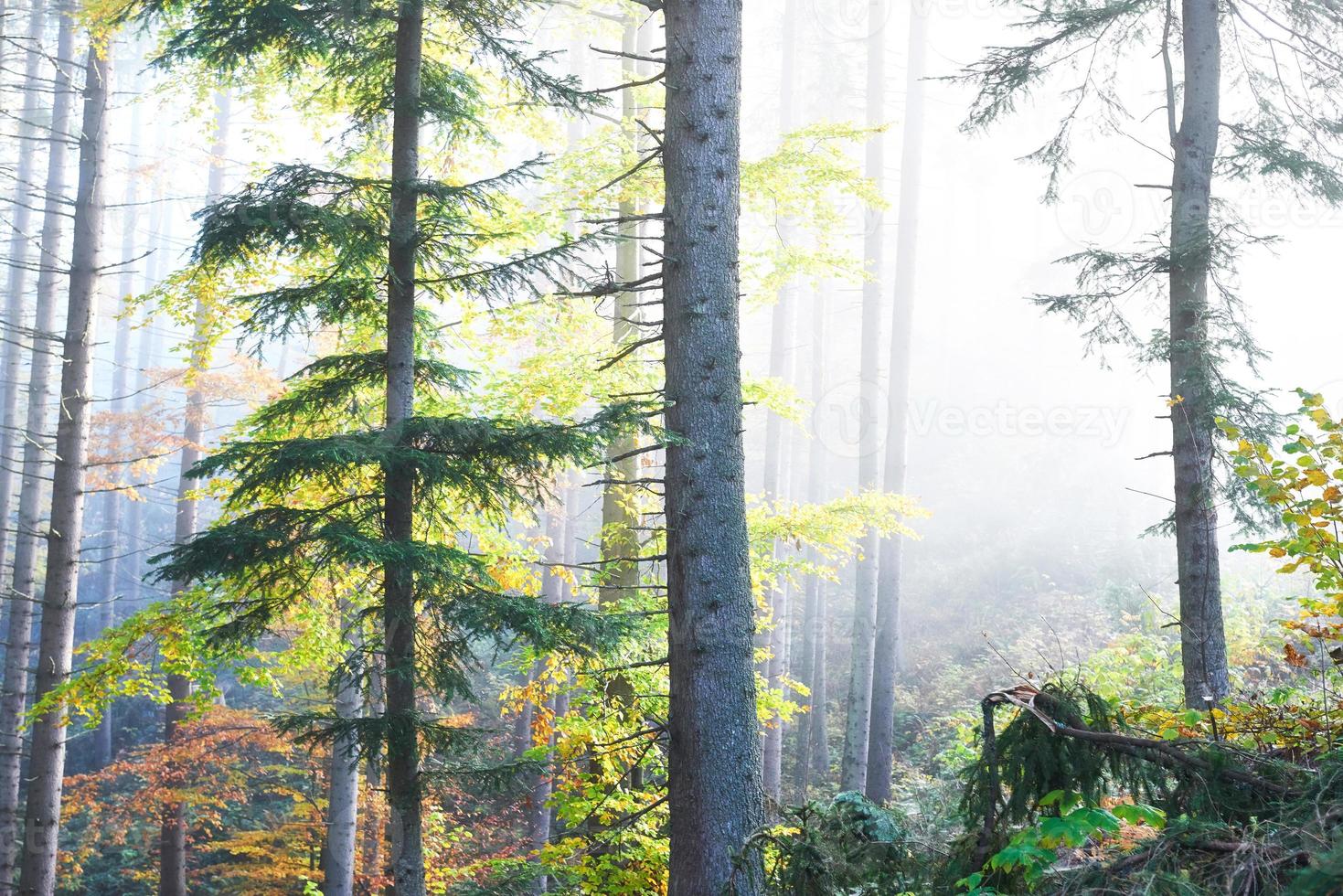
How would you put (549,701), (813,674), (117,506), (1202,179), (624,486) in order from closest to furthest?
(1202,179) < (624,486) < (549,701) < (813,674) < (117,506)

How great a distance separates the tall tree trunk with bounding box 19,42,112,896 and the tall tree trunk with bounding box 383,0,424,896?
467cm

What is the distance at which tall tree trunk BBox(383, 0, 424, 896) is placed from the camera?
15.7 ft

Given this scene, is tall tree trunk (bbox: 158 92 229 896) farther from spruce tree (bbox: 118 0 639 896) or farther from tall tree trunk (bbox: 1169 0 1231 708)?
tall tree trunk (bbox: 1169 0 1231 708)

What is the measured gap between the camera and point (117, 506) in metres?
22.8

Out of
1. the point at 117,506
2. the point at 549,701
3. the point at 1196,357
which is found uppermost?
the point at 1196,357

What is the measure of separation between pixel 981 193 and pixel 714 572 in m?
30.5

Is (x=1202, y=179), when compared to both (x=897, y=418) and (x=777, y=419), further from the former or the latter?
(x=777, y=419)

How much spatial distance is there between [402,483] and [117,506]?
72.5ft

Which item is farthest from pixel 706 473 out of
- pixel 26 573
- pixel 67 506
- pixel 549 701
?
pixel 549 701

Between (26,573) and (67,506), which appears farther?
(26,573)

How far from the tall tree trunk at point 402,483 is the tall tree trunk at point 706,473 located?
5.19 feet

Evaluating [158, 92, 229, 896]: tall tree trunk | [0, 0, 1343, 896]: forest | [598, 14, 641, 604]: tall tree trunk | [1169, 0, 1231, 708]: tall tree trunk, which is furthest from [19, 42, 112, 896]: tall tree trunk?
[1169, 0, 1231, 708]: tall tree trunk

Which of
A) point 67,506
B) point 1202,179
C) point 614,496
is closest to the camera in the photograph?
point 1202,179

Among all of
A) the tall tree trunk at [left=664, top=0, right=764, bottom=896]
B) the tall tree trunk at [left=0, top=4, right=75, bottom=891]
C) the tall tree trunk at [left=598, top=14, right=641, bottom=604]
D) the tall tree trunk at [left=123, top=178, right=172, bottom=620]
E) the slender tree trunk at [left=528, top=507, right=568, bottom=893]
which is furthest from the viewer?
the tall tree trunk at [left=123, top=178, right=172, bottom=620]
